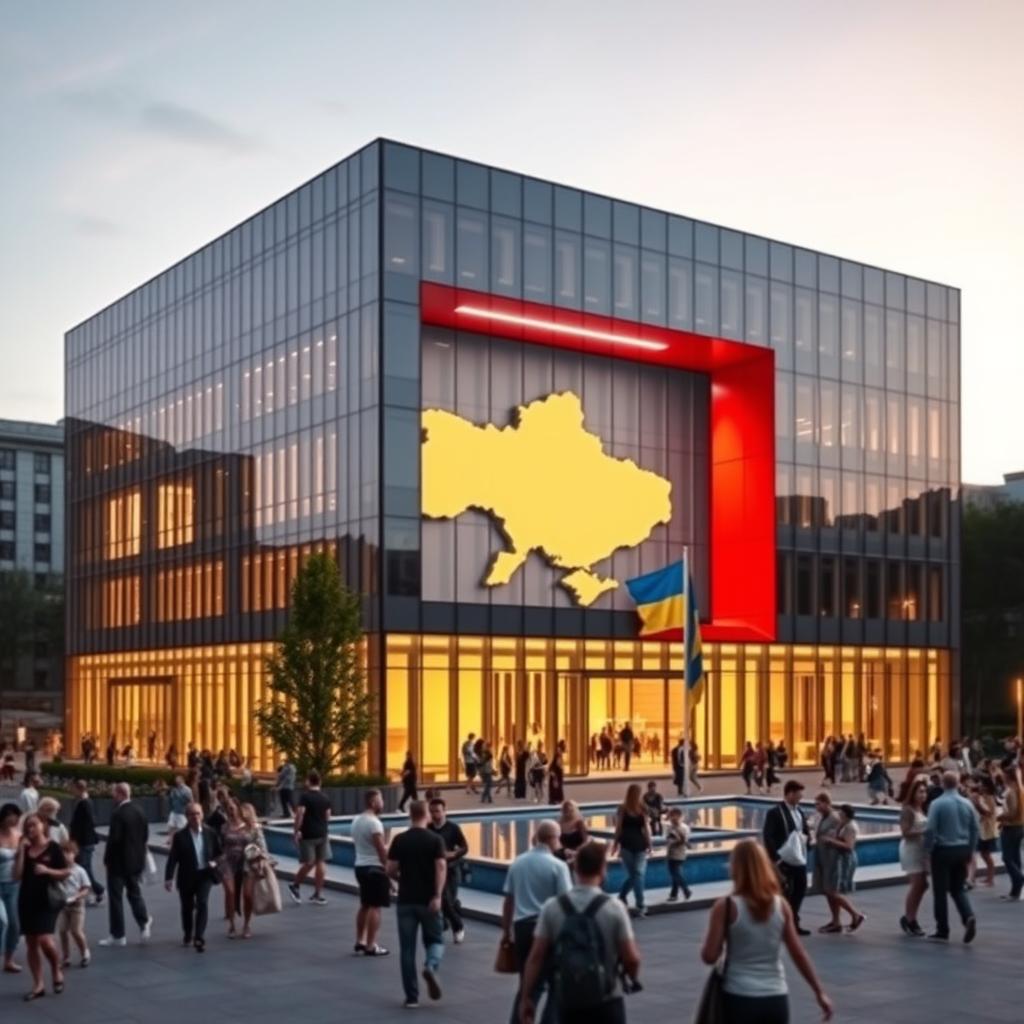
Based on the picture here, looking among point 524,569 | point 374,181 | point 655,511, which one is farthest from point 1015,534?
point 374,181

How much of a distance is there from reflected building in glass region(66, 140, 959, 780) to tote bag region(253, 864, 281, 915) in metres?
27.5

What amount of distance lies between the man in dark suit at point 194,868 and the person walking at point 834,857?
7.32m

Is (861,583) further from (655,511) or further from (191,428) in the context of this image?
(191,428)

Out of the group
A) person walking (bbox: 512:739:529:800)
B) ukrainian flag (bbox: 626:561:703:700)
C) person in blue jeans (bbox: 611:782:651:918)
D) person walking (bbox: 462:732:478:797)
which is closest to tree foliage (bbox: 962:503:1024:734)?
ukrainian flag (bbox: 626:561:703:700)

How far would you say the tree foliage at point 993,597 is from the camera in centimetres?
8581

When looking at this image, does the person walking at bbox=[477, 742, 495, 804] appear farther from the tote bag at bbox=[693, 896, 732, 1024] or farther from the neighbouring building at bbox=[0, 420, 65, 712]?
the neighbouring building at bbox=[0, 420, 65, 712]

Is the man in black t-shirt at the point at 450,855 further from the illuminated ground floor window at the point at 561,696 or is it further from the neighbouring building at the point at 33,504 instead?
the neighbouring building at the point at 33,504

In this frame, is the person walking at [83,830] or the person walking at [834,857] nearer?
the person walking at [834,857]

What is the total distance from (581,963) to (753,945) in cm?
96

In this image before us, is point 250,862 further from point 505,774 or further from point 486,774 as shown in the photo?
point 505,774

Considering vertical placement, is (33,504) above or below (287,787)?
above

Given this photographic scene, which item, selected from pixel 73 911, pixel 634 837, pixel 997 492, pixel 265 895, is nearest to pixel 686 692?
pixel 634 837

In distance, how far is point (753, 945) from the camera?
8.22 metres

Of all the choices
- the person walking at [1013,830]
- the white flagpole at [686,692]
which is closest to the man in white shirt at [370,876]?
the person walking at [1013,830]
